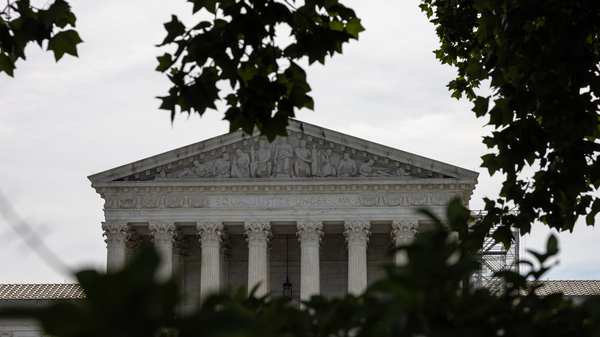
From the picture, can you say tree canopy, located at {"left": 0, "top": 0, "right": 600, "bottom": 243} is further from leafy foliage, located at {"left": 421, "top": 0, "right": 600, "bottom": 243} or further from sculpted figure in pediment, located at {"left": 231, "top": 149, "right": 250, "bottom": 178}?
sculpted figure in pediment, located at {"left": 231, "top": 149, "right": 250, "bottom": 178}

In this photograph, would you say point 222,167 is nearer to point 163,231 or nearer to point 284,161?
point 284,161

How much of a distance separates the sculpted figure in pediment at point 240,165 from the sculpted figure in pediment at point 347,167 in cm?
446

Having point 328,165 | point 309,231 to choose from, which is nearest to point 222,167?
point 328,165

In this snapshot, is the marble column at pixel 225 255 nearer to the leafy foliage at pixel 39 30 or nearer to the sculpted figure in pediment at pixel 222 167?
the sculpted figure in pediment at pixel 222 167

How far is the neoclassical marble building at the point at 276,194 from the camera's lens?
117 ft

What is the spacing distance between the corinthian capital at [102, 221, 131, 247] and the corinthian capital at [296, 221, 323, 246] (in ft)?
27.5

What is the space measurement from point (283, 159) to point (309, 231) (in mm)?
3699

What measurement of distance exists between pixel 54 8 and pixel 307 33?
190 cm

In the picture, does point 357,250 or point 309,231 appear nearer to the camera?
point 357,250

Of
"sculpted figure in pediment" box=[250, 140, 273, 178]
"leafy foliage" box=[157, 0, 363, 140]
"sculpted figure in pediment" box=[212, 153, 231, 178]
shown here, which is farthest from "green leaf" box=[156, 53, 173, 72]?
"sculpted figure in pediment" box=[212, 153, 231, 178]

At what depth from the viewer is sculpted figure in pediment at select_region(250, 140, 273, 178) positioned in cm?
3622

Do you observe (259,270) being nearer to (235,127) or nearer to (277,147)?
(277,147)

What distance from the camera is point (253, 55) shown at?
5887mm

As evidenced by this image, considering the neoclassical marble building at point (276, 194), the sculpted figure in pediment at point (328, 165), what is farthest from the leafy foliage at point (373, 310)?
the sculpted figure in pediment at point (328, 165)
